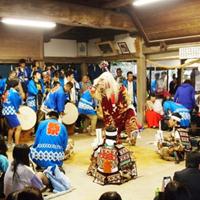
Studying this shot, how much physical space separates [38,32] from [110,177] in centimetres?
591

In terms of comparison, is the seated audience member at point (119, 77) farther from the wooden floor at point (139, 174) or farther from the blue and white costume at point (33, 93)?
the wooden floor at point (139, 174)

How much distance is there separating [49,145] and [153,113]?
202 inches

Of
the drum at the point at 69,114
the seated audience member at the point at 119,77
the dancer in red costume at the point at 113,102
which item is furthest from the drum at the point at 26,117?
the seated audience member at the point at 119,77

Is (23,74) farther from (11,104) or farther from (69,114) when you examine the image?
(11,104)

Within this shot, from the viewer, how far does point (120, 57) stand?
9.69m

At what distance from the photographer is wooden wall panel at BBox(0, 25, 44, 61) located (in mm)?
8719

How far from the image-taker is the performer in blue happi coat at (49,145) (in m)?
4.69

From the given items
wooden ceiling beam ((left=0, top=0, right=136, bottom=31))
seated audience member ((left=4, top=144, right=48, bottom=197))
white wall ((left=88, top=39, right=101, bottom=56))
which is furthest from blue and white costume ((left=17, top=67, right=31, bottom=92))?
seated audience member ((left=4, top=144, right=48, bottom=197))

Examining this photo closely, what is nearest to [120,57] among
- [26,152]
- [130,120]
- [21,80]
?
[21,80]

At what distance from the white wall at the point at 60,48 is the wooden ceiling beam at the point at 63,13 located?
108 inches

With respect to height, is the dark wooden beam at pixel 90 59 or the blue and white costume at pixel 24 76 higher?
the dark wooden beam at pixel 90 59

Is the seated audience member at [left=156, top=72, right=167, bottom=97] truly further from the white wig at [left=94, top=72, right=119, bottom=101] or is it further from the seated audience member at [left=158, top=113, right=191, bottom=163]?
the white wig at [left=94, top=72, right=119, bottom=101]

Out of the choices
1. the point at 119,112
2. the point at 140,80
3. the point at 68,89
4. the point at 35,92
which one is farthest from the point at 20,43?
the point at 119,112

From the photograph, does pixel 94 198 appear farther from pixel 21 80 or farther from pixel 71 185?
pixel 21 80
